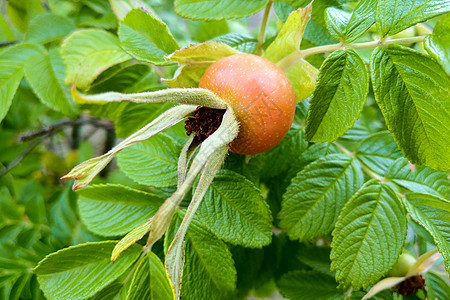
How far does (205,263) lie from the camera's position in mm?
818

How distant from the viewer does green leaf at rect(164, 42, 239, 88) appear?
75cm

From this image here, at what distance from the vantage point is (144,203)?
0.88m

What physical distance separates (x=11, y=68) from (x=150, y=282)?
0.79 m

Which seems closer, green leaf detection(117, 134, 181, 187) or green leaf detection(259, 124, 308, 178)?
green leaf detection(117, 134, 181, 187)

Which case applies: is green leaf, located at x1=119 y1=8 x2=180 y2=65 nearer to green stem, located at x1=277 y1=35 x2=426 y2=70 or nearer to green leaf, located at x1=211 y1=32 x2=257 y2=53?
green leaf, located at x1=211 y1=32 x2=257 y2=53

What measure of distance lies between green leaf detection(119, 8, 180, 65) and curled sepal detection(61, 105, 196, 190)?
195mm

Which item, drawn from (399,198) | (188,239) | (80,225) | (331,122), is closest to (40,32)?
(80,225)

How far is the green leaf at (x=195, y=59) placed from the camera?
29.6 inches

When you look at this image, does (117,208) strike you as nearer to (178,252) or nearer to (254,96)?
(178,252)

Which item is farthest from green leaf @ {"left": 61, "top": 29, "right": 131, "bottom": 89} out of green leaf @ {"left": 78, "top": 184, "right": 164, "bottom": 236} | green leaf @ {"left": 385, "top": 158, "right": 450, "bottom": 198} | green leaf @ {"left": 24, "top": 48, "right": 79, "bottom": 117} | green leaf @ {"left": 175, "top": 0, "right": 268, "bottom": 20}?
green leaf @ {"left": 385, "top": 158, "right": 450, "bottom": 198}

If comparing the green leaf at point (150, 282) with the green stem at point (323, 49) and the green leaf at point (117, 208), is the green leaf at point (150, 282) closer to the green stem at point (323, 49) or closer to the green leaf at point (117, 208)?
the green leaf at point (117, 208)

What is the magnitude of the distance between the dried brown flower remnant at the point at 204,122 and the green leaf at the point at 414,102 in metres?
0.31

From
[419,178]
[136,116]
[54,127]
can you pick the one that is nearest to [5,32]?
[54,127]

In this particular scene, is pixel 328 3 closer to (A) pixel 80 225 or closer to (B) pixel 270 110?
(B) pixel 270 110
